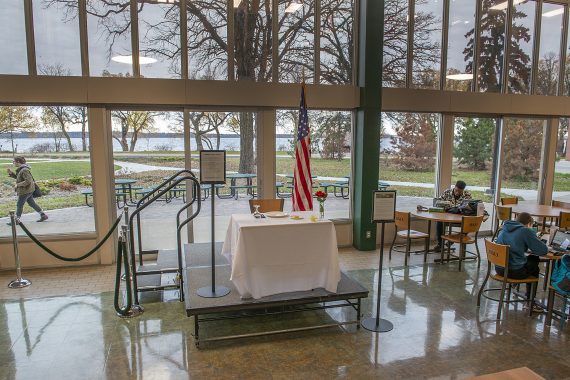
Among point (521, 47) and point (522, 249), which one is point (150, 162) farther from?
point (521, 47)

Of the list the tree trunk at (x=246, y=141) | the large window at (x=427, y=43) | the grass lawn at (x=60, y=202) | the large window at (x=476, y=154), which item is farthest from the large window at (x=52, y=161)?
the large window at (x=476, y=154)

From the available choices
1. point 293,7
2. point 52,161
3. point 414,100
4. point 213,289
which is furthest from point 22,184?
point 414,100

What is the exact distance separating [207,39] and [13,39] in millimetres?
2717

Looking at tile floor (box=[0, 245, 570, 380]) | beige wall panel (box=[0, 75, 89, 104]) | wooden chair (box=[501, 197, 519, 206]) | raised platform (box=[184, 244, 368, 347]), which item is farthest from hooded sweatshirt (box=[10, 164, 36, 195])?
wooden chair (box=[501, 197, 519, 206])

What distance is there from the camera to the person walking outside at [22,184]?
5961 mm

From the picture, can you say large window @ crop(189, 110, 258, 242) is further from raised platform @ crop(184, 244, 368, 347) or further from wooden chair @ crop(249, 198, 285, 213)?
raised platform @ crop(184, 244, 368, 347)

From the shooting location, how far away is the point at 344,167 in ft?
24.0

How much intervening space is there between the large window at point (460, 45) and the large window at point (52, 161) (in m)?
6.48

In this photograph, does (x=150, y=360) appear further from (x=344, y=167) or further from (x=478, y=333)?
(x=344, y=167)

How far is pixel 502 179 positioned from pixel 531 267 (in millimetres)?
4229

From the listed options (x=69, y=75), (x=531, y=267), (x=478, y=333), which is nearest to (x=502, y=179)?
(x=531, y=267)

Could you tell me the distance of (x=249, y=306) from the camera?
3.91m

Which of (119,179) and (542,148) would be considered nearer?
(119,179)

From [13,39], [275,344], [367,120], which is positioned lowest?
[275,344]
